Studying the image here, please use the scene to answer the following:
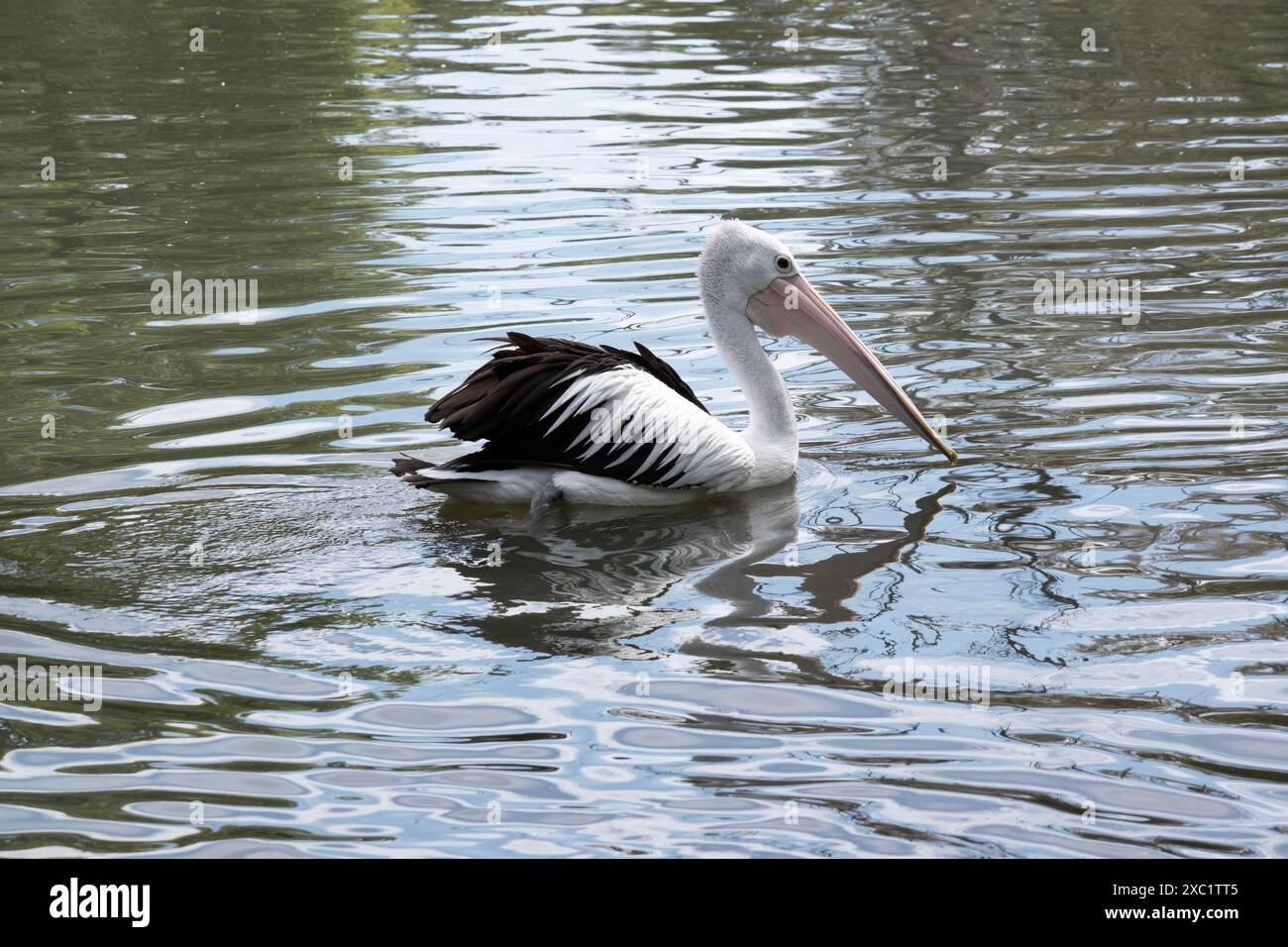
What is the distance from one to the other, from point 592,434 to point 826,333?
117 cm

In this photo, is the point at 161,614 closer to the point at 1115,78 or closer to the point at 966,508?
the point at 966,508

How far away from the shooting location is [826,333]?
6746mm

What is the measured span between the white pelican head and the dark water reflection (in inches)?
12.1

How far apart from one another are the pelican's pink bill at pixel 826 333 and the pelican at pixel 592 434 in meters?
0.27

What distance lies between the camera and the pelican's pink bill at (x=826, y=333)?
263 inches

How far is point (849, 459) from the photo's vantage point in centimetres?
691
